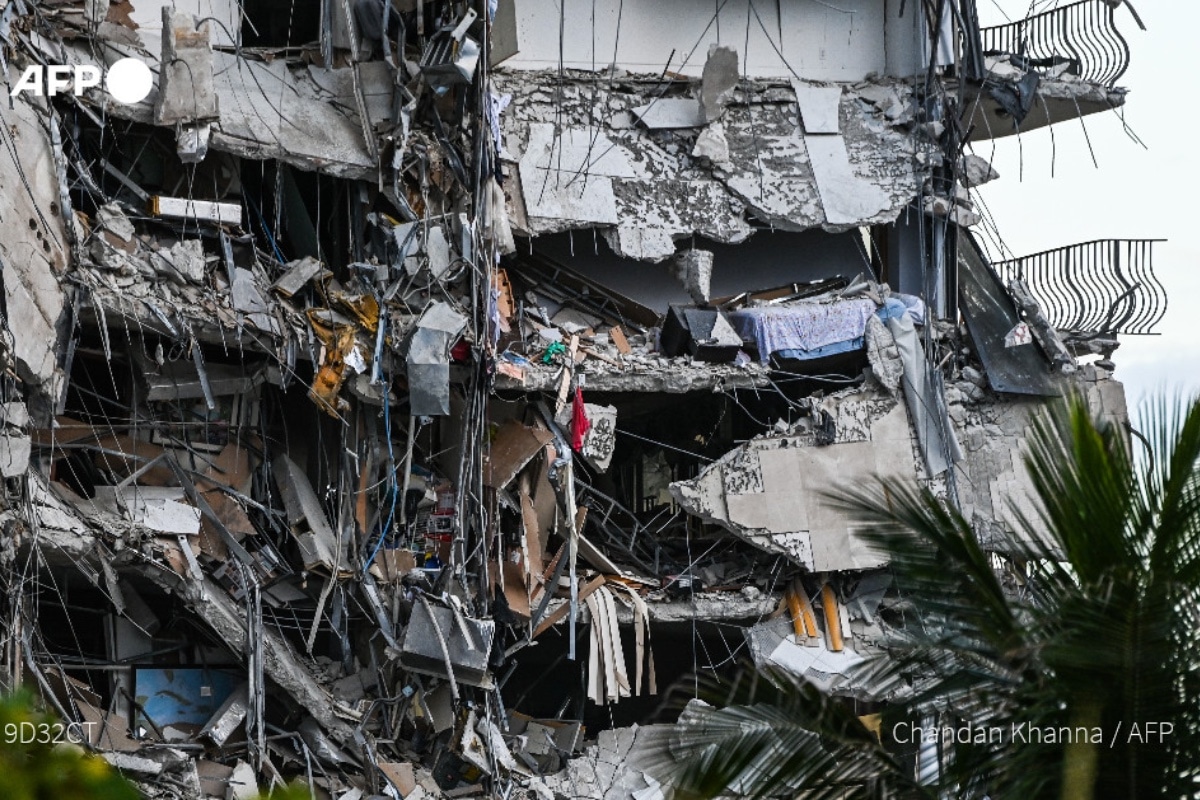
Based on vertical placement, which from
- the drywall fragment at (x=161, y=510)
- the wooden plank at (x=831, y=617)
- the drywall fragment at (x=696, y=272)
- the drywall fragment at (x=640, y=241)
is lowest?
the wooden plank at (x=831, y=617)

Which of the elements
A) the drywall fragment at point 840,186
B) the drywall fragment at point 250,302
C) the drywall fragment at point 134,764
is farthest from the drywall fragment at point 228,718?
the drywall fragment at point 840,186

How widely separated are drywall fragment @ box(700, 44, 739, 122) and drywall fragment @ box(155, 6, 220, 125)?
5.73 meters

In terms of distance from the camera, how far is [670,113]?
67.5 feet

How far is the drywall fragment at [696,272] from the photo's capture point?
2011cm

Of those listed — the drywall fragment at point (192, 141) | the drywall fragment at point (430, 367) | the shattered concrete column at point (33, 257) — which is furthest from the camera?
the drywall fragment at point (430, 367)

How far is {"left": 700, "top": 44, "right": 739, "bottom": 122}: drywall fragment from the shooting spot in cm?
2030

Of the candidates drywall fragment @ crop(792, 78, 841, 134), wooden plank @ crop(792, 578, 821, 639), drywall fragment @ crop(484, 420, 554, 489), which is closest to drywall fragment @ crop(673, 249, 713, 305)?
drywall fragment @ crop(792, 78, 841, 134)

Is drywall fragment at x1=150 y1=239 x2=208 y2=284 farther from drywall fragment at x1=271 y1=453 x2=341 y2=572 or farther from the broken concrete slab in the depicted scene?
the broken concrete slab

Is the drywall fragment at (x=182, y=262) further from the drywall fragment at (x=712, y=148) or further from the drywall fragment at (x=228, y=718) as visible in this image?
the drywall fragment at (x=712, y=148)

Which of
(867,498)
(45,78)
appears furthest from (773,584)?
(867,498)

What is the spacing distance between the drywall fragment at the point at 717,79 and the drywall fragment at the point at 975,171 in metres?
2.82

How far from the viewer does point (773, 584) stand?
19641mm

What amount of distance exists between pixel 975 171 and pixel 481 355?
6693 mm

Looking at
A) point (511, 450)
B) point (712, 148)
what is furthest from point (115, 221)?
point (712, 148)
